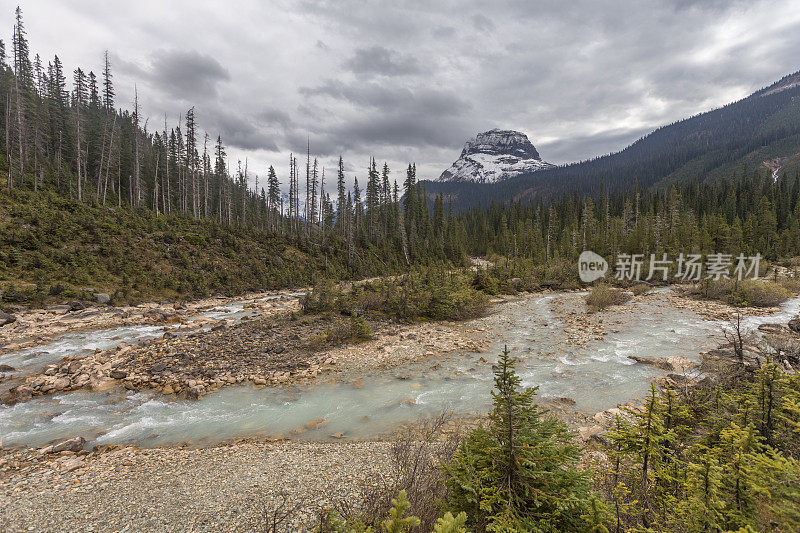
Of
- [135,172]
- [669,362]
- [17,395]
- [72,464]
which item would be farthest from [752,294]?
[135,172]

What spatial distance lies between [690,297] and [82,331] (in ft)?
161

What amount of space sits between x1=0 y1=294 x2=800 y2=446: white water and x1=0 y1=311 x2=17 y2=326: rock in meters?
4.08

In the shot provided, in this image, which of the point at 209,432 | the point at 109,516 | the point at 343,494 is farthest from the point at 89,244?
the point at 343,494

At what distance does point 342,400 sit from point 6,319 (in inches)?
817

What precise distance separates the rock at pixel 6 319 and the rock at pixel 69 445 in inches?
608

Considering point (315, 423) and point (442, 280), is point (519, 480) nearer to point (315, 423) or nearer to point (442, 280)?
point (315, 423)

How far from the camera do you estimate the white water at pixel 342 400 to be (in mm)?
9211

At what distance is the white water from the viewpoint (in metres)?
9.21

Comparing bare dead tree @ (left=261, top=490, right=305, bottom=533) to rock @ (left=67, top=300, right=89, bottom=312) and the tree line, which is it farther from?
the tree line

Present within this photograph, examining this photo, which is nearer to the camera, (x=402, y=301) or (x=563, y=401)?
(x=563, y=401)

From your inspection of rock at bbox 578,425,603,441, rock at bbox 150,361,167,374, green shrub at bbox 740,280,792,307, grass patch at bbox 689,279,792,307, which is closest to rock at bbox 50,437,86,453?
rock at bbox 150,361,167,374

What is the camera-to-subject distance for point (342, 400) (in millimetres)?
11367

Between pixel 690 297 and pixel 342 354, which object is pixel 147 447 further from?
pixel 690 297

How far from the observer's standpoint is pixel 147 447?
8398 millimetres
